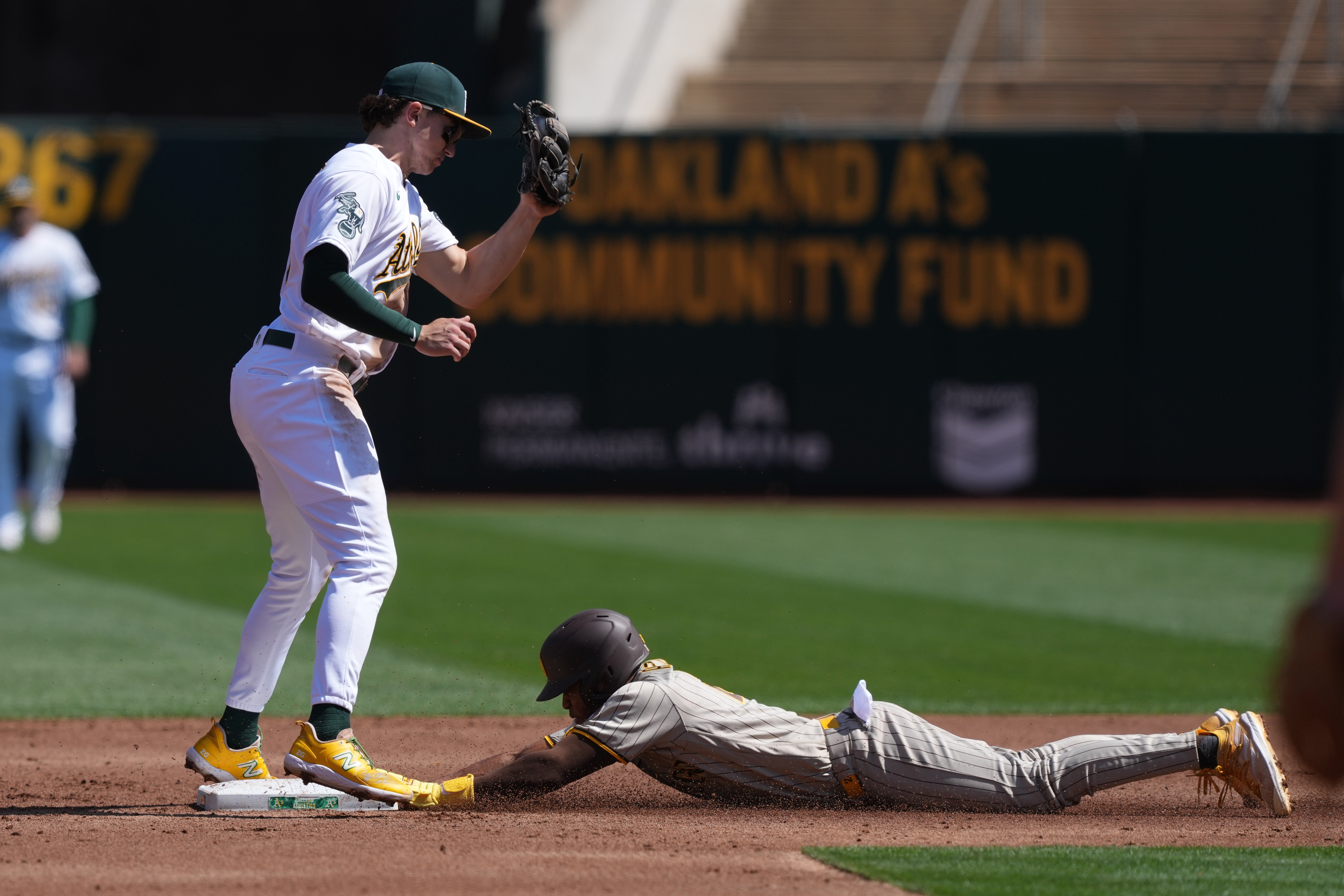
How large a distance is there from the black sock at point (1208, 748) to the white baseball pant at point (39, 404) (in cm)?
942

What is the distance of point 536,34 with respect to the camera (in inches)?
723

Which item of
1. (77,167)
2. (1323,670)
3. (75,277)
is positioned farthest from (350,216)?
(77,167)

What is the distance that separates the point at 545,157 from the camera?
5305 mm

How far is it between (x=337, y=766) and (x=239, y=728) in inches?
22.1

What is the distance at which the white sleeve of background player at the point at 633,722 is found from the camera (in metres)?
4.68

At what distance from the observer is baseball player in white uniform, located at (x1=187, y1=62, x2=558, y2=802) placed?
4754mm

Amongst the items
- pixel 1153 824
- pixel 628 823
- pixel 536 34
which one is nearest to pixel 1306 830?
pixel 1153 824

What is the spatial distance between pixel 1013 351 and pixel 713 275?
2862mm

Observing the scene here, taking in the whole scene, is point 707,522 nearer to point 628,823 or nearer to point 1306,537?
point 1306,537

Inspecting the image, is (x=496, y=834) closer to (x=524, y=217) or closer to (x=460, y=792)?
(x=460, y=792)

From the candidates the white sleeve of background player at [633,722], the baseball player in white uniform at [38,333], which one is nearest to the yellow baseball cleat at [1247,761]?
the white sleeve of background player at [633,722]

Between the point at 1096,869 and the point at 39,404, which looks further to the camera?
the point at 39,404

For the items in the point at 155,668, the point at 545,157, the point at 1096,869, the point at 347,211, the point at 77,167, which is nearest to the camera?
the point at 1096,869

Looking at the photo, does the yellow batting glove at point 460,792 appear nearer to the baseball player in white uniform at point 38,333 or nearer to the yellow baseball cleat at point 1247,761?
the yellow baseball cleat at point 1247,761
